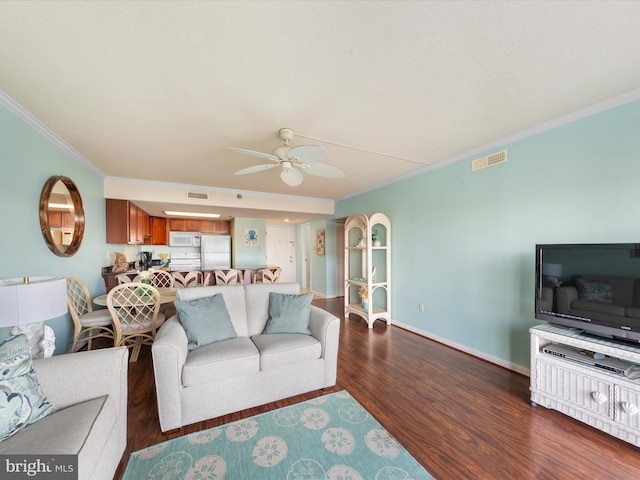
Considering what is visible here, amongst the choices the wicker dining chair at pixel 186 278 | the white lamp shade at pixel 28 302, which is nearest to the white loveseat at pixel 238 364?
the white lamp shade at pixel 28 302

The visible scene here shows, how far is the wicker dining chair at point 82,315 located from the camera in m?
2.64

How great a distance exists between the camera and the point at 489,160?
280cm

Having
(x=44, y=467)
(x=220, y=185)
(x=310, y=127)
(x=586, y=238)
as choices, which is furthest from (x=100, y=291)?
(x=586, y=238)

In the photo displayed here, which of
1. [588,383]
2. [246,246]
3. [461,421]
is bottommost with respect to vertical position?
[461,421]

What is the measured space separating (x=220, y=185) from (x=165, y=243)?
2.78 m

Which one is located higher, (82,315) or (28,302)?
(28,302)

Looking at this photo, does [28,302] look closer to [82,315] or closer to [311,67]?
[82,315]

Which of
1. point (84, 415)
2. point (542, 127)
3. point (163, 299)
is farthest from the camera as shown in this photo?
point (163, 299)

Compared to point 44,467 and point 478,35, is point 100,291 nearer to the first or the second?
point 44,467

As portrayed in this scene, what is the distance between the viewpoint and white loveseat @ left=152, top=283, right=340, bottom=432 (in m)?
1.72

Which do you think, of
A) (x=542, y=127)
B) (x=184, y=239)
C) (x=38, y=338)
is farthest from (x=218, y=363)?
(x=184, y=239)

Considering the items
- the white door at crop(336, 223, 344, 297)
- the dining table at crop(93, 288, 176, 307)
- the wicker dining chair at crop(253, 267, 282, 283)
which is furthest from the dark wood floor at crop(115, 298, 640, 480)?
the white door at crop(336, 223, 344, 297)

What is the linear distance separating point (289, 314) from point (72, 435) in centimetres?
157

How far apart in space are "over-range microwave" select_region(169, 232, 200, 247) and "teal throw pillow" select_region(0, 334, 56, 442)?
5188 millimetres
